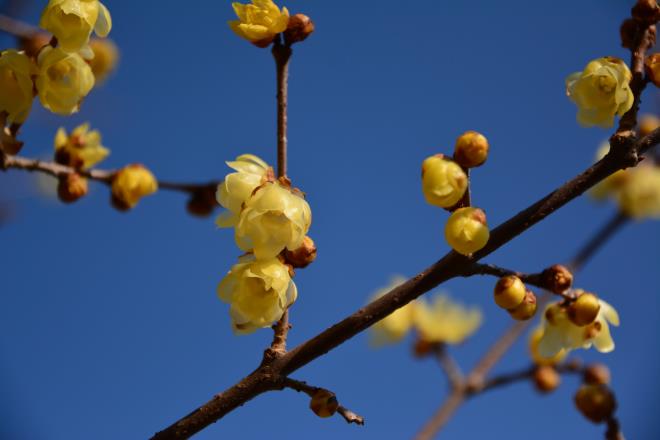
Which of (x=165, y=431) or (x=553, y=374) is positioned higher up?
(x=553, y=374)

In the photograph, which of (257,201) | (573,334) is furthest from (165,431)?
(573,334)

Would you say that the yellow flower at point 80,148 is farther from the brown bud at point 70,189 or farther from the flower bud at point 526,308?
the flower bud at point 526,308

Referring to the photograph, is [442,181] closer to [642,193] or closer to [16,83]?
[16,83]

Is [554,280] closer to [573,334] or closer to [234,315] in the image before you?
[573,334]

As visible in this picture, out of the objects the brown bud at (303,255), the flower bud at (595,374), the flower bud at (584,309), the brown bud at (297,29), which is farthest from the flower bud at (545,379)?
the brown bud at (297,29)

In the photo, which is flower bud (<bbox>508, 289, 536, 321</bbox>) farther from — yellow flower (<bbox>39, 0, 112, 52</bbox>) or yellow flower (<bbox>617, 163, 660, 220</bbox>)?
yellow flower (<bbox>617, 163, 660, 220</bbox>)

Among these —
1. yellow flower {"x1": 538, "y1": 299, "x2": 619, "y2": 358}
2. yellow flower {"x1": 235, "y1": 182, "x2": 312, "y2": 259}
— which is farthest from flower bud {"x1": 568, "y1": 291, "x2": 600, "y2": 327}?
yellow flower {"x1": 235, "y1": 182, "x2": 312, "y2": 259}

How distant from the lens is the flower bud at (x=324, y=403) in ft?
4.78

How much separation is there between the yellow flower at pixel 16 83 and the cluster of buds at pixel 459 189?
0.99 m

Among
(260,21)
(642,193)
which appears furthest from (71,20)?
(642,193)

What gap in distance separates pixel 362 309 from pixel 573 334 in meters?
0.71

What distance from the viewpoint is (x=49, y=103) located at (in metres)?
1.81

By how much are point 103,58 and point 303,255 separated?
79.2 inches

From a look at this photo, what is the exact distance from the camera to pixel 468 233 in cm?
139
